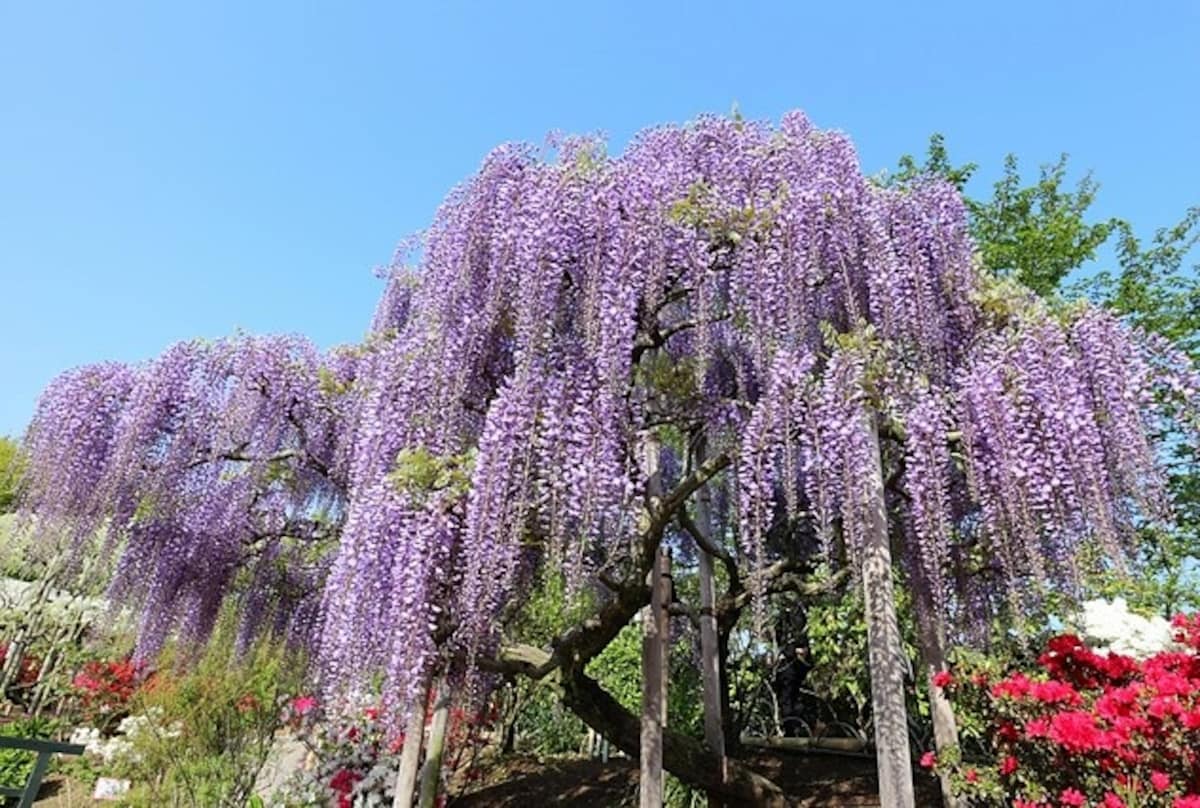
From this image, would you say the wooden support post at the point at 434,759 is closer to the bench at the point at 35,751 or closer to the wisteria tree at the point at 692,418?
the wisteria tree at the point at 692,418

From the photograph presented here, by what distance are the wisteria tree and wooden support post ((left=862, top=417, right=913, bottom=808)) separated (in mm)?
15

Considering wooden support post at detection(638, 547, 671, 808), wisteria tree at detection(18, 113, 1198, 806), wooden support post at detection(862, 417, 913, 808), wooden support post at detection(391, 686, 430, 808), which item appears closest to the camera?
wooden support post at detection(862, 417, 913, 808)

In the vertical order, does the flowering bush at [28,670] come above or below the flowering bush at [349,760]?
above

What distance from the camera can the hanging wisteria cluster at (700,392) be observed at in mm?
3580

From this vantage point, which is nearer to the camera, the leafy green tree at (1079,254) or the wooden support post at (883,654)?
the wooden support post at (883,654)

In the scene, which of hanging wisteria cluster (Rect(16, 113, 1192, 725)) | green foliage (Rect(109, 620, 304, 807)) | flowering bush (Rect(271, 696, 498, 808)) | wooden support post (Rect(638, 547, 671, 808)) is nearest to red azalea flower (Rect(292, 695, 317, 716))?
flowering bush (Rect(271, 696, 498, 808))

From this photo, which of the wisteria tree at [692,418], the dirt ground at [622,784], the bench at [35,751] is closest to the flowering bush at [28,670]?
the wisteria tree at [692,418]

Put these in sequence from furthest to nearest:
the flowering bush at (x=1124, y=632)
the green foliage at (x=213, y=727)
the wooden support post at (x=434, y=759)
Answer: the green foliage at (x=213, y=727) → the wooden support post at (x=434, y=759) → the flowering bush at (x=1124, y=632)

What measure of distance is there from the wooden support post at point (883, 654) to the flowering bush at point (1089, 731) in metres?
0.53

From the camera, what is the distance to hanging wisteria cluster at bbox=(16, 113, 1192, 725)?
3.58 m

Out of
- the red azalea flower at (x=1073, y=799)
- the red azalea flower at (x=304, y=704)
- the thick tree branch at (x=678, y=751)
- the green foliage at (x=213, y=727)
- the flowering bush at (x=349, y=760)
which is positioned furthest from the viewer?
the flowering bush at (x=349, y=760)

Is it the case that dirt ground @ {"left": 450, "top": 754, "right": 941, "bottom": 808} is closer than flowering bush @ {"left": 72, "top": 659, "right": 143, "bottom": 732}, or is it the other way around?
dirt ground @ {"left": 450, "top": 754, "right": 941, "bottom": 808}

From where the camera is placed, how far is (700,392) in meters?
4.53

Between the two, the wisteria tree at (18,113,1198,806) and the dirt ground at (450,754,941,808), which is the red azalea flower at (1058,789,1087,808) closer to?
the wisteria tree at (18,113,1198,806)
